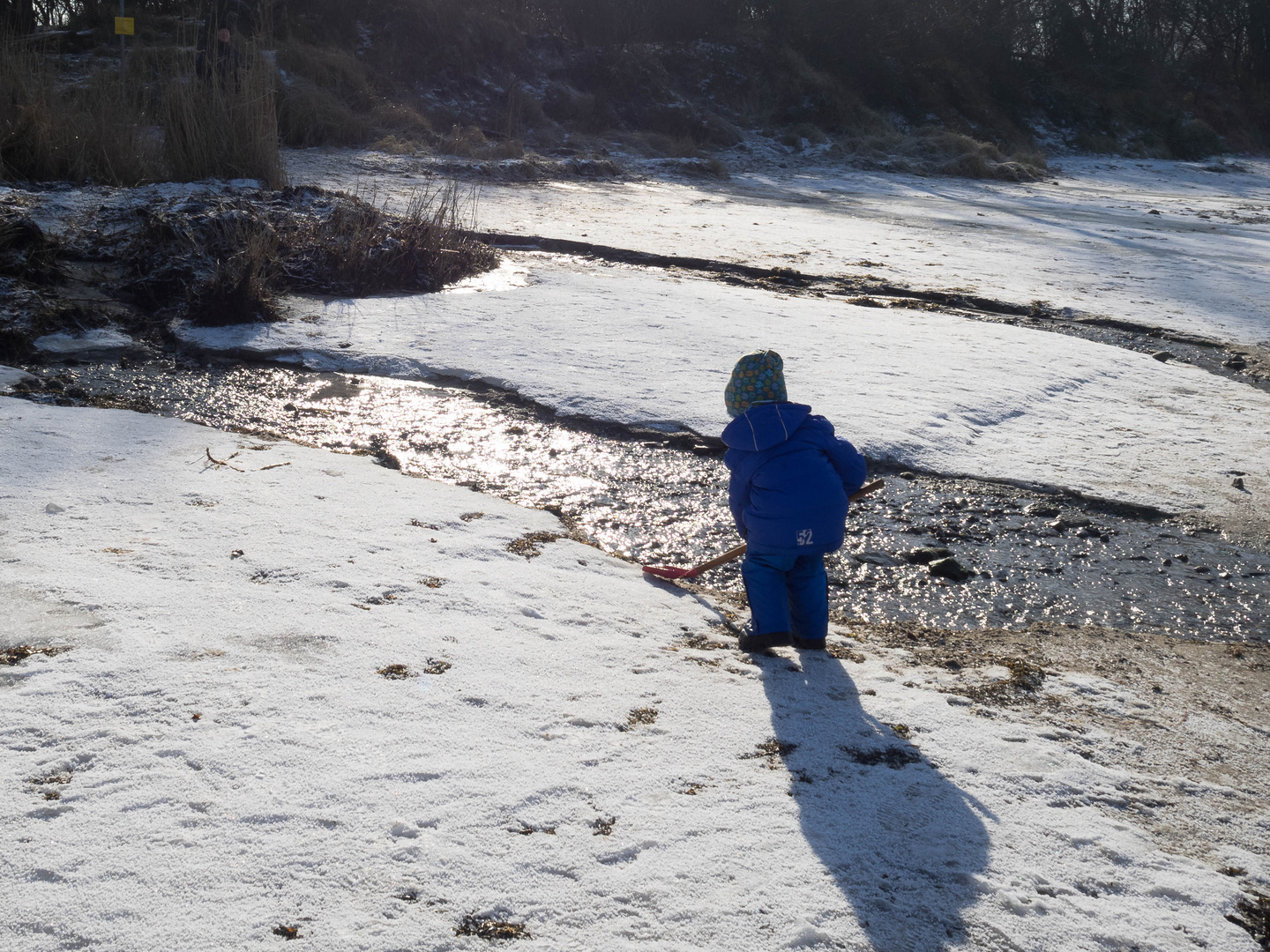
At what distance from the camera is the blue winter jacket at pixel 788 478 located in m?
2.69

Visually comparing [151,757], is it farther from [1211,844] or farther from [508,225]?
[508,225]

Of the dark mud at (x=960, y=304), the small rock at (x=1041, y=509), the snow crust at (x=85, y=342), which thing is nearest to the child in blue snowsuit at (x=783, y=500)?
the small rock at (x=1041, y=509)

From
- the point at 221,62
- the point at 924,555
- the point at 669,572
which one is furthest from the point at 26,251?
the point at 924,555

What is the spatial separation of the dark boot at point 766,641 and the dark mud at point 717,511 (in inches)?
17.8

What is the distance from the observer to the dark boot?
255cm

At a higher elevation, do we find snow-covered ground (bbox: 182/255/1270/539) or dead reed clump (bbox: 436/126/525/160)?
dead reed clump (bbox: 436/126/525/160)

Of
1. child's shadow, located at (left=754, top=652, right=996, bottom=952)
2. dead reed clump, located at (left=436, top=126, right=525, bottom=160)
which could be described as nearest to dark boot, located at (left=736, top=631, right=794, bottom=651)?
child's shadow, located at (left=754, top=652, right=996, bottom=952)

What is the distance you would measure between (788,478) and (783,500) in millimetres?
69

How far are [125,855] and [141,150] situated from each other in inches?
→ 303

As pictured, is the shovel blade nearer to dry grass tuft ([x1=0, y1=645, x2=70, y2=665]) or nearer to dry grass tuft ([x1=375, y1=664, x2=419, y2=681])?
dry grass tuft ([x1=375, y1=664, x2=419, y2=681])

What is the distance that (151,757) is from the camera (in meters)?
1.76

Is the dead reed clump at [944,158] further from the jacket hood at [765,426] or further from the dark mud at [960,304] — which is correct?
the jacket hood at [765,426]

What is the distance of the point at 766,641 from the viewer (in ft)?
8.38

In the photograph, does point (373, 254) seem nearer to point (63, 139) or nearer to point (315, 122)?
point (63, 139)
